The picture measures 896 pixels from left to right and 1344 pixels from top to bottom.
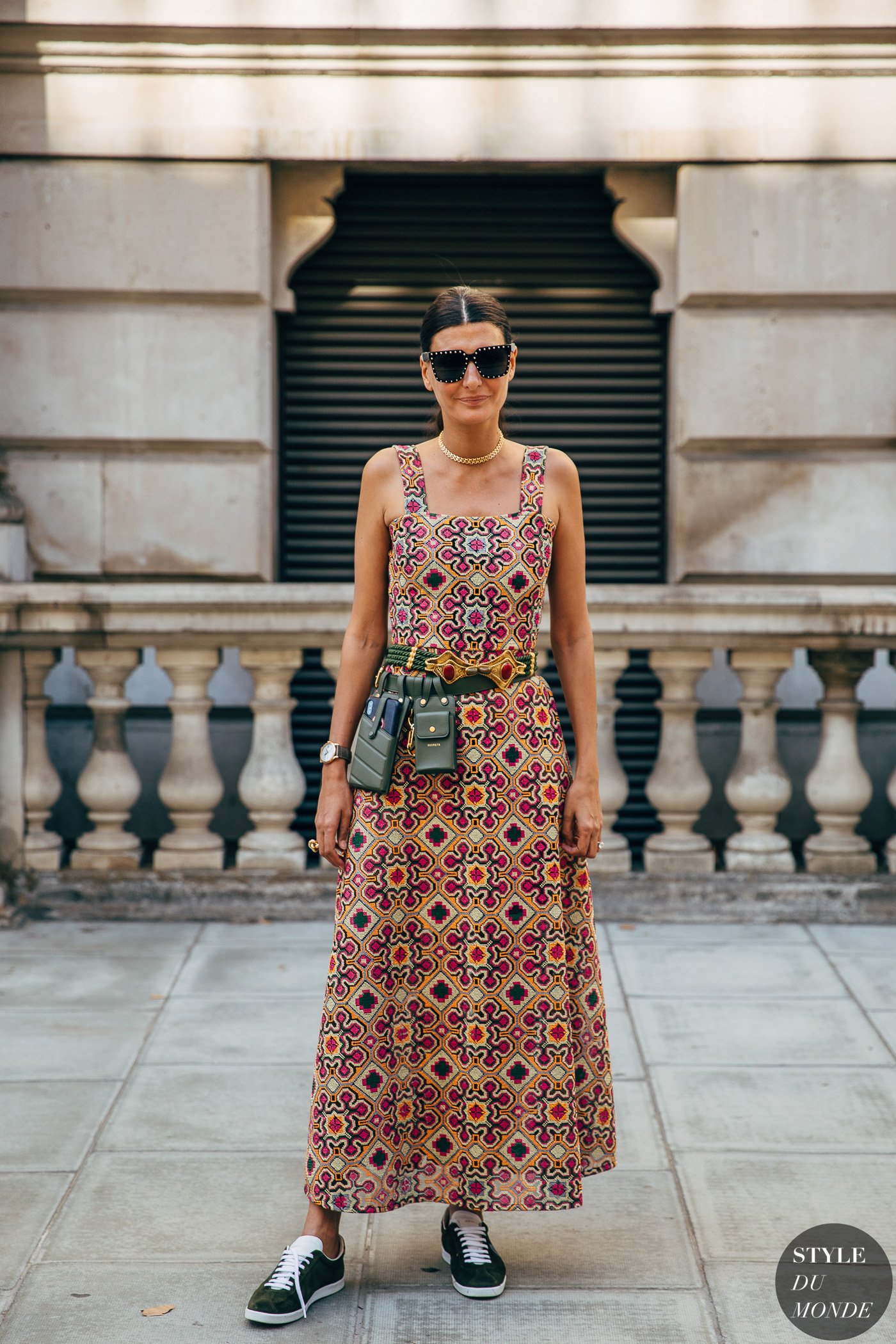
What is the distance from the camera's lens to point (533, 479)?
285 centimetres

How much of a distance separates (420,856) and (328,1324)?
917mm

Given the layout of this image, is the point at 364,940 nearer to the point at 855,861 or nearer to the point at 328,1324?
the point at 328,1324

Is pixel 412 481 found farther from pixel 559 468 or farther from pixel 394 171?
pixel 394 171

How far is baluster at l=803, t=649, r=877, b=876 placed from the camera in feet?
18.7

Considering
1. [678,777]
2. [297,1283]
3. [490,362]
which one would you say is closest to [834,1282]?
[297,1283]

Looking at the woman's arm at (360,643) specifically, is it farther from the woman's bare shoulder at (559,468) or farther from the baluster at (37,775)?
the baluster at (37,775)

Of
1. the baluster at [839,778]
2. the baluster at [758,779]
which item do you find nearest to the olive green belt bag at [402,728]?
the baluster at [758,779]

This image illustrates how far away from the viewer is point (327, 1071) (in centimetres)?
276

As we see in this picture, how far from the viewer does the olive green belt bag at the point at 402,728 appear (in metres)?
2.74

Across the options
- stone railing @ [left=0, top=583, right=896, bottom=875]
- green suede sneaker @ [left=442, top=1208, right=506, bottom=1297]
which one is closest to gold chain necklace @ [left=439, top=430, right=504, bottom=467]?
green suede sneaker @ [left=442, top=1208, right=506, bottom=1297]

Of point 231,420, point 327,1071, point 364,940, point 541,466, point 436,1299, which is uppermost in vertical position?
point 231,420

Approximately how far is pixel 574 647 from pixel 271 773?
2.97 meters

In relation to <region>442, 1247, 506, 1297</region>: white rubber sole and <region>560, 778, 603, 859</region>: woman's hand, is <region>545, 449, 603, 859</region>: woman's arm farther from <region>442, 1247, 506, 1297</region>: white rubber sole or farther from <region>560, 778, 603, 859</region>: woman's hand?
→ <region>442, 1247, 506, 1297</region>: white rubber sole

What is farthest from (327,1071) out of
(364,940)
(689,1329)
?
(689,1329)
